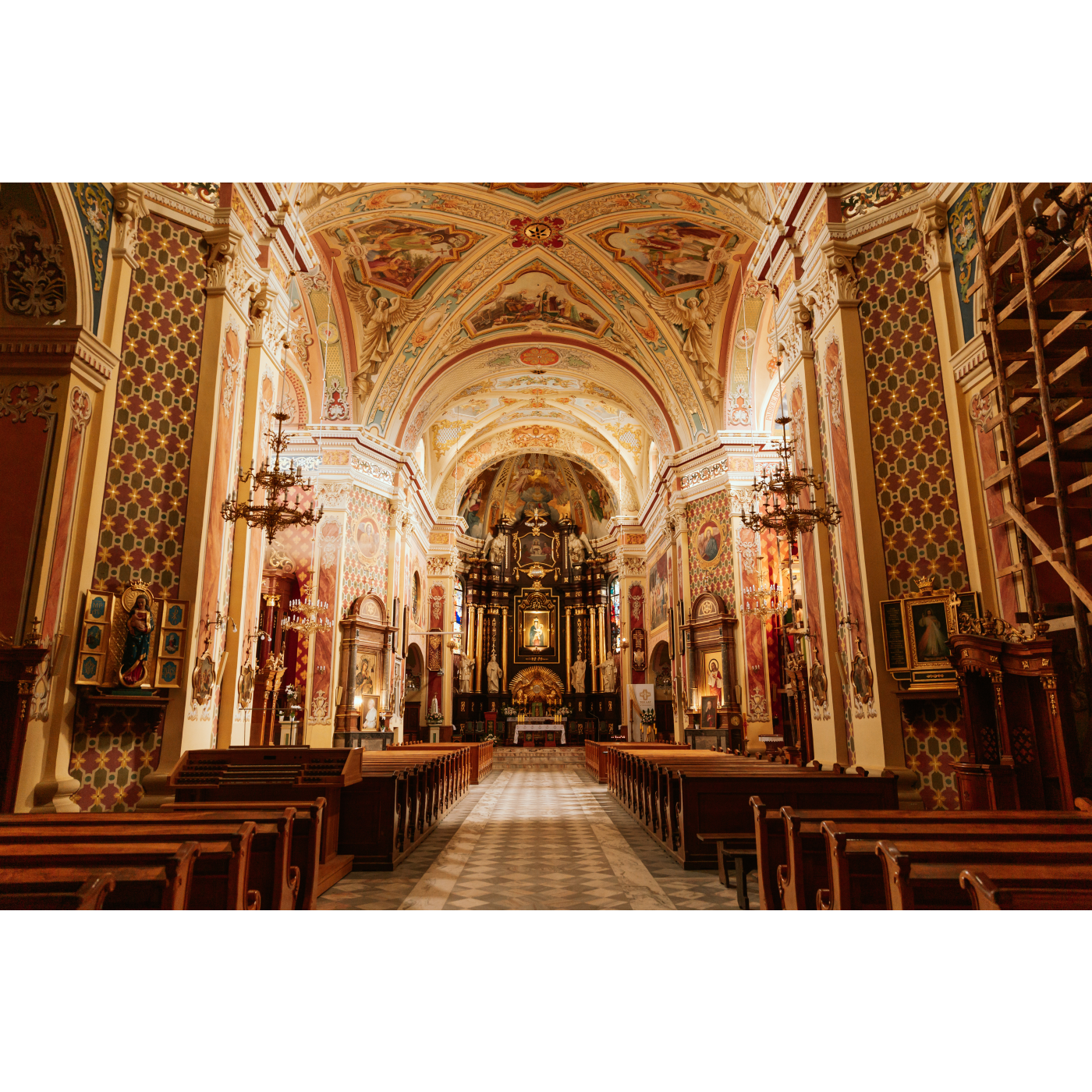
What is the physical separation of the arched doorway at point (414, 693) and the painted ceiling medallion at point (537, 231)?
11966mm

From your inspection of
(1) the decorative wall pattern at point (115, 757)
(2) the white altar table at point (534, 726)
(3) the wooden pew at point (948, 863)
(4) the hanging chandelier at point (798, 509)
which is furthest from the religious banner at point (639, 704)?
(3) the wooden pew at point (948, 863)

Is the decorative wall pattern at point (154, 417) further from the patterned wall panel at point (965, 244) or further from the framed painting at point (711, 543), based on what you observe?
the framed painting at point (711, 543)

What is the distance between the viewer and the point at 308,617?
14328mm

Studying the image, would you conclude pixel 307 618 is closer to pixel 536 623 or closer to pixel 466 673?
pixel 466 673

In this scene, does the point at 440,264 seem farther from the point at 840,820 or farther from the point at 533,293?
the point at 840,820

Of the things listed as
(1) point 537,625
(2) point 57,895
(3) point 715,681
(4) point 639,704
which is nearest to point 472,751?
(3) point 715,681

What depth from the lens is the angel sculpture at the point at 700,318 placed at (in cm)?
1573

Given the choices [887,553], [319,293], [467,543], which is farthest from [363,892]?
[467,543]

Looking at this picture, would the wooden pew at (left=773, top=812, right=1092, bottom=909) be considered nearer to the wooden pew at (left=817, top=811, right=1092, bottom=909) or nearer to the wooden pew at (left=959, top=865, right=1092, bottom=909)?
the wooden pew at (left=817, top=811, right=1092, bottom=909)

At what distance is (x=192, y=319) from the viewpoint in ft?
25.5

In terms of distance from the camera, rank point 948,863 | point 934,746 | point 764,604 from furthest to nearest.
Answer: point 764,604
point 934,746
point 948,863

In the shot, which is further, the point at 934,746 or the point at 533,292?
the point at 533,292

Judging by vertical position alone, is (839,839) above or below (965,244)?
below

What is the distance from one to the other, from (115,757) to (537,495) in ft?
82.0
